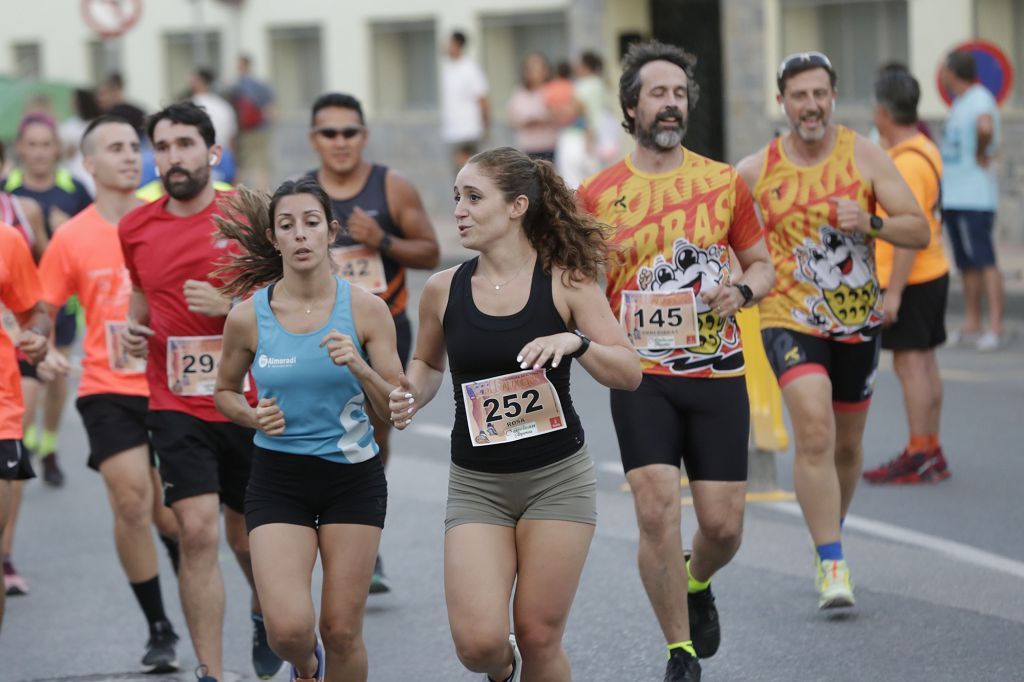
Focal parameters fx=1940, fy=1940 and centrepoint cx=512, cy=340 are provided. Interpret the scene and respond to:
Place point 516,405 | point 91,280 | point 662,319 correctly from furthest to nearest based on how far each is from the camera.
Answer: point 91,280, point 662,319, point 516,405

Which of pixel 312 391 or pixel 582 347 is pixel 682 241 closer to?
pixel 582 347

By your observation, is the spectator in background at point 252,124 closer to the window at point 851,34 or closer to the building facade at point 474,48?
the building facade at point 474,48

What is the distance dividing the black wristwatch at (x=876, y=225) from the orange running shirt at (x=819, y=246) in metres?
0.08

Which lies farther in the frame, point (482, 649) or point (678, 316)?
point (678, 316)

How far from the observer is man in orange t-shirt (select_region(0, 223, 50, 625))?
6.43m

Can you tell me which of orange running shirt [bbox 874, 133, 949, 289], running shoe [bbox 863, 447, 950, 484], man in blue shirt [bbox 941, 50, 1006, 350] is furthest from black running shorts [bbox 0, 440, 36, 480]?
man in blue shirt [bbox 941, 50, 1006, 350]

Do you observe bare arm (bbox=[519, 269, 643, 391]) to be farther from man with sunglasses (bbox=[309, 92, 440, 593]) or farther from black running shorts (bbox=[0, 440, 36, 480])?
man with sunglasses (bbox=[309, 92, 440, 593])

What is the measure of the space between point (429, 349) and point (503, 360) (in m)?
0.36

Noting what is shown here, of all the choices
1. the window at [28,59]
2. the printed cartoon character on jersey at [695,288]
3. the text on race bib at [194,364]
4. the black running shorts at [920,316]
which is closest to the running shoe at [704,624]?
the printed cartoon character on jersey at [695,288]

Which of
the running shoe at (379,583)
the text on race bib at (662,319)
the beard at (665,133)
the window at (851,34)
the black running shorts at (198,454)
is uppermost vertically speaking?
the window at (851,34)

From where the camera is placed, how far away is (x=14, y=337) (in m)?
6.92

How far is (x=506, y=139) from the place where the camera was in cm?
2633

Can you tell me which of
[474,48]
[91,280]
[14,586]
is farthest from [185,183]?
[474,48]

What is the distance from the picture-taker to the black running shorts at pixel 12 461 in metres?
6.37
